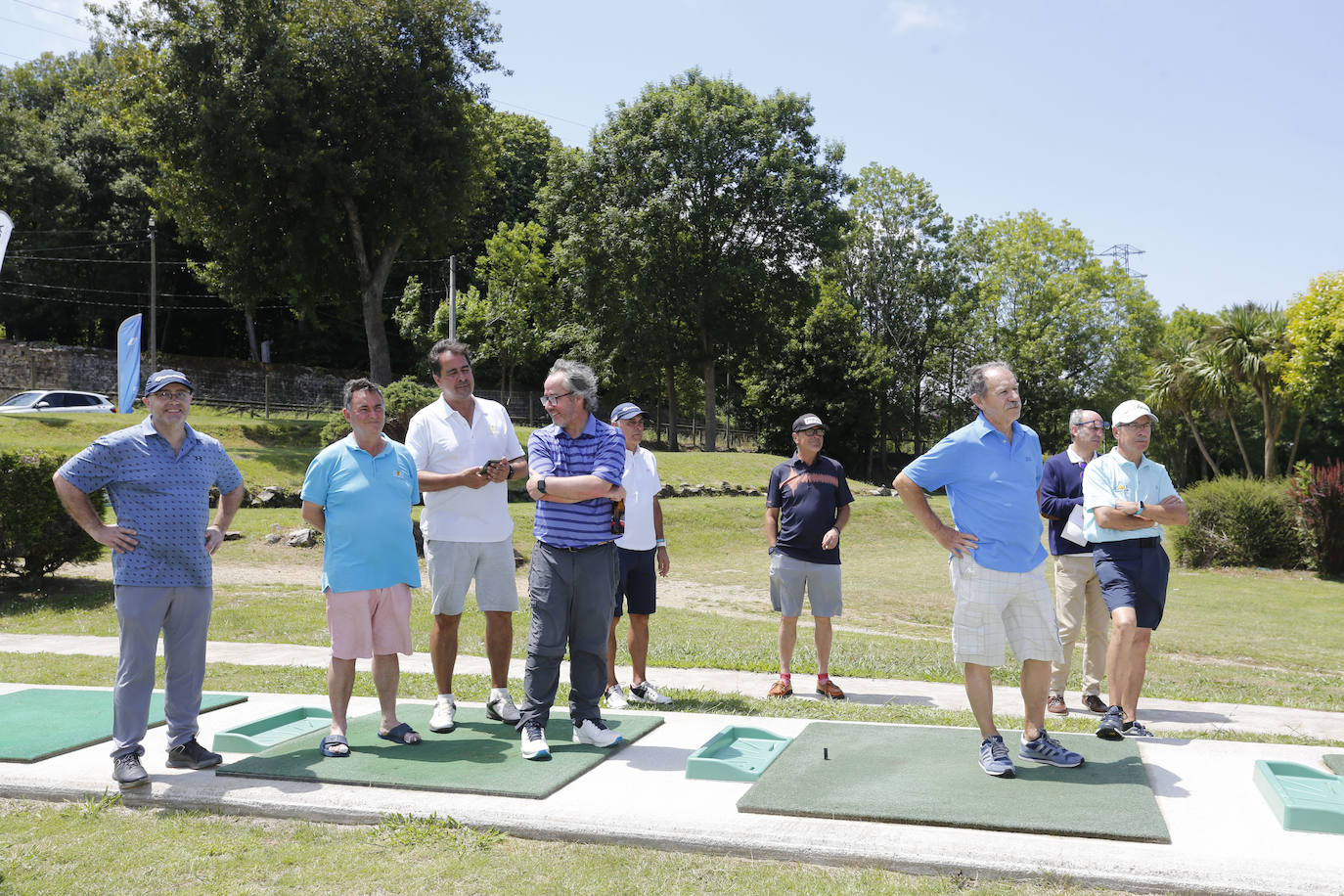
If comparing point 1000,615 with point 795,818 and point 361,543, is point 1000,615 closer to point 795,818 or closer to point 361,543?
point 795,818

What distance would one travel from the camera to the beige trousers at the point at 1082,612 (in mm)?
7516

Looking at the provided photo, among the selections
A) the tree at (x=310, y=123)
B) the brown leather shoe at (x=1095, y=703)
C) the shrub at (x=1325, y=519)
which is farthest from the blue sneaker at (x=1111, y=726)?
the tree at (x=310, y=123)

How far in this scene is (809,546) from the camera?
797 cm

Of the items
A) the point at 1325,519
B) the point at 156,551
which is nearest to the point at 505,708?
the point at 156,551

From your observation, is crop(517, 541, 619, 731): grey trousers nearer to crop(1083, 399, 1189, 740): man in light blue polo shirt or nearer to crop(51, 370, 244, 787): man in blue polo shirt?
crop(51, 370, 244, 787): man in blue polo shirt

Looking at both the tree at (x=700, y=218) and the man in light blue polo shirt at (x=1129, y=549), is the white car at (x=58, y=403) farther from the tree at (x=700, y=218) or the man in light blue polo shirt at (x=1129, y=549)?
the man in light blue polo shirt at (x=1129, y=549)

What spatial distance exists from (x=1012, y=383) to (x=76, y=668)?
8.03 metres

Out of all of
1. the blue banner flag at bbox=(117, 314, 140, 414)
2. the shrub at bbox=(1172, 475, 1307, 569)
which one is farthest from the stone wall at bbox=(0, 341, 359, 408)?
the shrub at bbox=(1172, 475, 1307, 569)

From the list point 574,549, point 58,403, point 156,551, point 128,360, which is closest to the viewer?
point 156,551

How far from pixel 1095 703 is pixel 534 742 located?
440cm

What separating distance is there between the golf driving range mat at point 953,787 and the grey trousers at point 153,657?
123 inches

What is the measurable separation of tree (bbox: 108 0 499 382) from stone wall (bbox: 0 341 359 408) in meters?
12.5

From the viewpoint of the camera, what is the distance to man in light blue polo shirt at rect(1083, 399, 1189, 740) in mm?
6316

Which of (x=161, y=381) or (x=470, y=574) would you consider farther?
(x=470, y=574)
